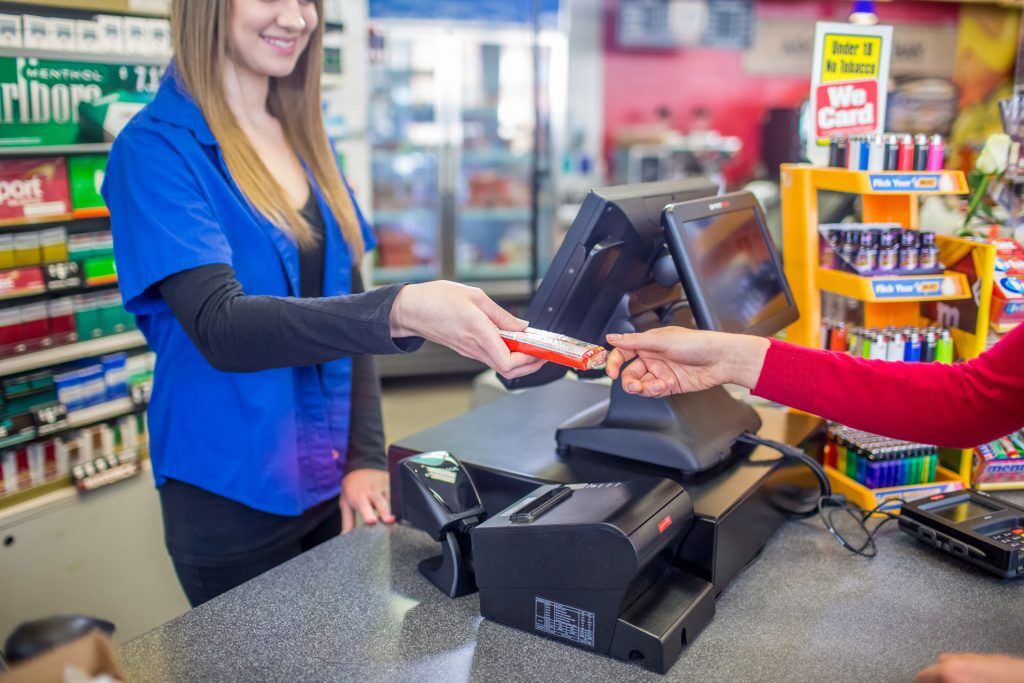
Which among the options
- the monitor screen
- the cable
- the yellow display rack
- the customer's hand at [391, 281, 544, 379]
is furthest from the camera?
the yellow display rack

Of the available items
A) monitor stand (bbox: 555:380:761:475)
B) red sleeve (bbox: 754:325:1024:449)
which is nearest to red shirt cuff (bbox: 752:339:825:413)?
red sleeve (bbox: 754:325:1024:449)

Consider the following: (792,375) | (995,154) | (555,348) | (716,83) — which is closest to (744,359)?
(792,375)

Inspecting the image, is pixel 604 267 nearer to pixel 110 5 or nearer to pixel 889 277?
pixel 889 277

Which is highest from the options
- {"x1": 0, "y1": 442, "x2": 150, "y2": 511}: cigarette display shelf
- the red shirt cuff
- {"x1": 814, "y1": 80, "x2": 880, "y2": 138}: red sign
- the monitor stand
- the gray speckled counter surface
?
{"x1": 814, "y1": 80, "x2": 880, "y2": 138}: red sign

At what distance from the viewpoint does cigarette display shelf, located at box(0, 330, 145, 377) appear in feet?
7.75

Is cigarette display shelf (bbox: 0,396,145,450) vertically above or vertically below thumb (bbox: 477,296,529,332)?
below

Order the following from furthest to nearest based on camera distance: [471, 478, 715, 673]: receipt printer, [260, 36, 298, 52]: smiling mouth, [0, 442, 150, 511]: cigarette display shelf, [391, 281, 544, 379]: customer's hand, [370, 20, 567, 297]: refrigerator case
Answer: [370, 20, 567, 297]: refrigerator case, [0, 442, 150, 511]: cigarette display shelf, [260, 36, 298, 52]: smiling mouth, [391, 281, 544, 379]: customer's hand, [471, 478, 715, 673]: receipt printer

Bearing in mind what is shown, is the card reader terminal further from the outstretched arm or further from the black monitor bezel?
the black monitor bezel

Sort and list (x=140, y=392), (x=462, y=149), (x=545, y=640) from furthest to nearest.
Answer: (x=462, y=149) → (x=140, y=392) → (x=545, y=640)

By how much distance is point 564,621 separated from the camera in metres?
1.22

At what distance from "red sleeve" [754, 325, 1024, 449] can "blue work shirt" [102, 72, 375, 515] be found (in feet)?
2.81

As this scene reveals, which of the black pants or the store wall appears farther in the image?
the store wall

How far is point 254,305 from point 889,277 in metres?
1.22

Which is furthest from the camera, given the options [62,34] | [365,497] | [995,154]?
[62,34]
